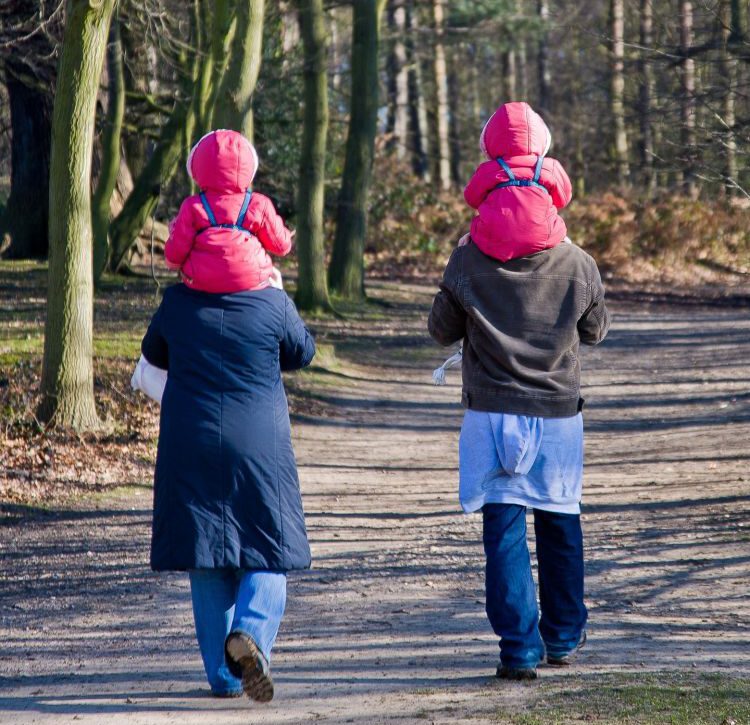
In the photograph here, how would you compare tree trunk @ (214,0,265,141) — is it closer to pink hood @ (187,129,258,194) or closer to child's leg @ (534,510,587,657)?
pink hood @ (187,129,258,194)

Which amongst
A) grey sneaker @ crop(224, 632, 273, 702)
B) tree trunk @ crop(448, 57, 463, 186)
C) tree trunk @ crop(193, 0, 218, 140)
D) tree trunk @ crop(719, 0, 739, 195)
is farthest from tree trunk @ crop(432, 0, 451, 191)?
grey sneaker @ crop(224, 632, 273, 702)

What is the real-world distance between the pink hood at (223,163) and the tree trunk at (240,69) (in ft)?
31.4

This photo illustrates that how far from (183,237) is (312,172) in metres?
13.4

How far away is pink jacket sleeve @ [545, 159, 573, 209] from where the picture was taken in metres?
4.73

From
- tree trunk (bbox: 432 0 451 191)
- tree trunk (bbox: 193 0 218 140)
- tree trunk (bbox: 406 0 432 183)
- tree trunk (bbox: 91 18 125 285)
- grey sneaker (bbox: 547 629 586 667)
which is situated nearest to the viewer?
grey sneaker (bbox: 547 629 586 667)

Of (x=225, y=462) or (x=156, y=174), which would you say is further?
(x=156, y=174)

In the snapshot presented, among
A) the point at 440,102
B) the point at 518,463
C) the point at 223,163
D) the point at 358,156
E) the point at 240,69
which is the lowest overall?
the point at 518,463

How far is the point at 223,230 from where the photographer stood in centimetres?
445

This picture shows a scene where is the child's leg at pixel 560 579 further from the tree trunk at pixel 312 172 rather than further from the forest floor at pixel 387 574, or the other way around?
the tree trunk at pixel 312 172

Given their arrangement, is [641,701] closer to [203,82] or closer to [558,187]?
[558,187]

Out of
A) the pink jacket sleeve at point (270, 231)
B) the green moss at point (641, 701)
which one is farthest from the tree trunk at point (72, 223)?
the green moss at point (641, 701)

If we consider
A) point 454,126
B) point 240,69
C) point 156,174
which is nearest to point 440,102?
point 454,126

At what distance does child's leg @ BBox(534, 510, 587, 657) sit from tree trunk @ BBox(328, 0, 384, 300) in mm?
15993

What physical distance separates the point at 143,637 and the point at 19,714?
1320 mm
